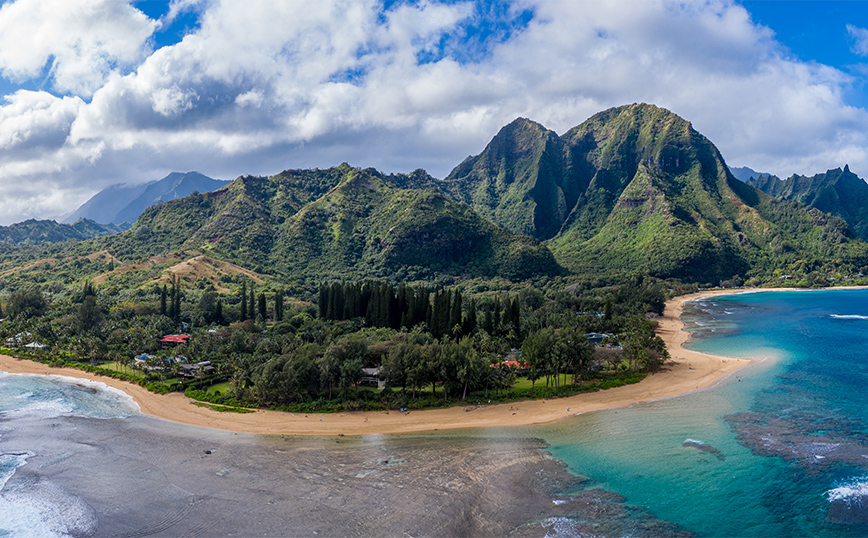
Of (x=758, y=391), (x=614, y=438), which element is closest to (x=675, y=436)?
(x=614, y=438)

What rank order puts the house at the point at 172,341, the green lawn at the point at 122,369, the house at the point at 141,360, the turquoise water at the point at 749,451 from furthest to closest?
the house at the point at 172,341, the house at the point at 141,360, the green lawn at the point at 122,369, the turquoise water at the point at 749,451

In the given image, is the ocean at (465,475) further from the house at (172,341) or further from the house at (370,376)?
the house at (172,341)

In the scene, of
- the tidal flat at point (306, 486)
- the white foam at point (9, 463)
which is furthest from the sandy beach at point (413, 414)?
the white foam at point (9, 463)

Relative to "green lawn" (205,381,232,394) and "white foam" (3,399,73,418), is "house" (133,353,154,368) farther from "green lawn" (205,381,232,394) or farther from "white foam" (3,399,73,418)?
"green lawn" (205,381,232,394)

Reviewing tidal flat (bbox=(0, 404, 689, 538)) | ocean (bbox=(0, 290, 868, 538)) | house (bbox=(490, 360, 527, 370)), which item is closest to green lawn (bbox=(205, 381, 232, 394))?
ocean (bbox=(0, 290, 868, 538))

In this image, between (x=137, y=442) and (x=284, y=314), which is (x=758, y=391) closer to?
(x=137, y=442)

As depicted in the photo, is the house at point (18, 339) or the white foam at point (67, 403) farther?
the house at point (18, 339)
